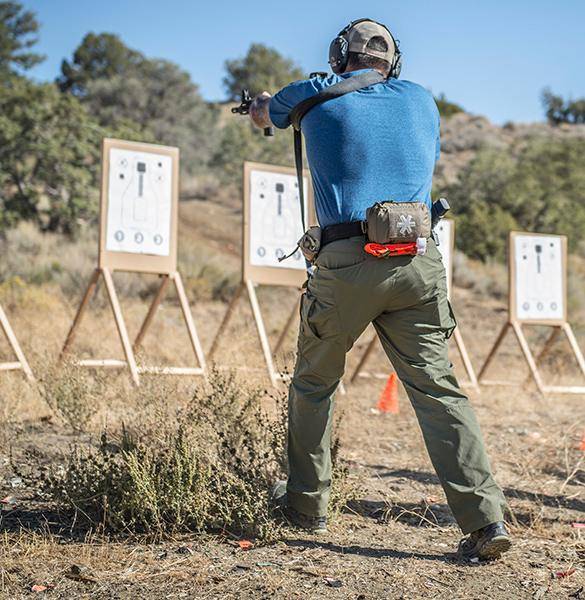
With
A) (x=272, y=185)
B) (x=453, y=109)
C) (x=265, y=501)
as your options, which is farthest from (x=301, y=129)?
(x=453, y=109)

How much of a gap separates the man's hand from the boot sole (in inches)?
67.9

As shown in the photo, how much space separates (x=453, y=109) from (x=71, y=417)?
36231 mm

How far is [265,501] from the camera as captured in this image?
10.5ft

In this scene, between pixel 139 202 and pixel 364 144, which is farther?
pixel 139 202

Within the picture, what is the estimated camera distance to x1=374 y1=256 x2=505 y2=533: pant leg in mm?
2998

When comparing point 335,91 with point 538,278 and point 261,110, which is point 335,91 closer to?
point 261,110

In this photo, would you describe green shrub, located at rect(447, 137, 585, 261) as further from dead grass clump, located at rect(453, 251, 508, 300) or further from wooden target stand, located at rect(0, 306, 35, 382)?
wooden target stand, located at rect(0, 306, 35, 382)

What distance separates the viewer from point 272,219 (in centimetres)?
707

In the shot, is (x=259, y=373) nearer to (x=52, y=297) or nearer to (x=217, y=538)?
(x=217, y=538)

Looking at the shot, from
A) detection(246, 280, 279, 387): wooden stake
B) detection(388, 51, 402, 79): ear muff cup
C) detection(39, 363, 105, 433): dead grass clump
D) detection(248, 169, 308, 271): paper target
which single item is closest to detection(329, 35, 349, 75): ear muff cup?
detection(388, 51, 402, 79): ear muff cup

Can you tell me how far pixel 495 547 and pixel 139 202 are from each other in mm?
4379

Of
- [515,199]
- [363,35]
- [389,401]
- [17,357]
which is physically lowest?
[389,401]

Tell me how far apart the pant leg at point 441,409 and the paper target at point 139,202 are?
3734 millimetres

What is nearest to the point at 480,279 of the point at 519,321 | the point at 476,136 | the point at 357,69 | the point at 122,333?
the point at 519,321
